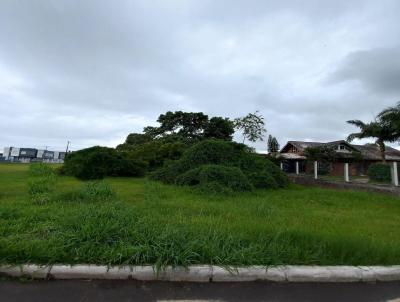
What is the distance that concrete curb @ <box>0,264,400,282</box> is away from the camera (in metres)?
3.15

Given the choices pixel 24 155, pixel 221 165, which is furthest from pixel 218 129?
pixel 24 155

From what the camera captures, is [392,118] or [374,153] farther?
[374,153]

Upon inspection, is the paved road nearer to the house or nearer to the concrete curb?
the concrete curb

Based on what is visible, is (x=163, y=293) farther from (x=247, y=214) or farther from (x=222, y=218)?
(x=247, y=214)

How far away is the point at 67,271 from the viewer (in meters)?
3.16

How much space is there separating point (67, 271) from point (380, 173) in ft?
60.4

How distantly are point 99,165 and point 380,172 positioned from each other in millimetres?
15762

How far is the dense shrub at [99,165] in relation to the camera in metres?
15.8

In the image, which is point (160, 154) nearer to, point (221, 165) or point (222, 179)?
point (221, 165)

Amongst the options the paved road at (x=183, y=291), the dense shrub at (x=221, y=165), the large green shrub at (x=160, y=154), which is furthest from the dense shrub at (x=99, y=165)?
the paved road at (x=183, y=291)

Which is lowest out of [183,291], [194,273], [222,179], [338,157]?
[183,291]

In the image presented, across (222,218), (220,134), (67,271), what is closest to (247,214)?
(222,218)

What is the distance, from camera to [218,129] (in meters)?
36.3

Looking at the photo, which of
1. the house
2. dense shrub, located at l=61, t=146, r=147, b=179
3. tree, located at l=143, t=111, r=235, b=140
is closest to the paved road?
dense shrub, located at l=61, t=146, r=147, b=179
